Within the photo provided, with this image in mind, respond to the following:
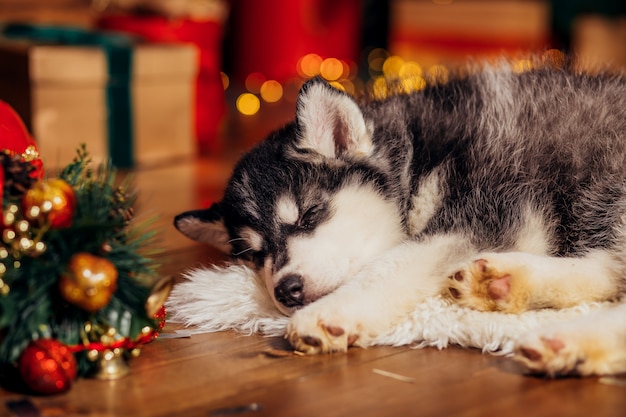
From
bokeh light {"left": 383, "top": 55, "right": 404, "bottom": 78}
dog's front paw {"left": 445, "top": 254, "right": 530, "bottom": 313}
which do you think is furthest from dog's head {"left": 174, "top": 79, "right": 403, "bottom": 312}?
bokeh light {"left": 383, "top": 55, "right": 404, "bottom": 78}

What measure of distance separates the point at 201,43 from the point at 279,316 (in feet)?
10.7

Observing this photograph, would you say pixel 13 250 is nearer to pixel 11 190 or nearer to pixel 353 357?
pixel 11 190

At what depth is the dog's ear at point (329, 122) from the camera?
2133 mm

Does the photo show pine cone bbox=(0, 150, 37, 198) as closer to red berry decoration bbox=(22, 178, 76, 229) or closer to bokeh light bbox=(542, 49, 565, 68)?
red berry decoration bbox=(22, 178, 76, 229)

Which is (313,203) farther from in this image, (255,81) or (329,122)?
(255,81)

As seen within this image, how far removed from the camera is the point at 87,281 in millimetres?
1606

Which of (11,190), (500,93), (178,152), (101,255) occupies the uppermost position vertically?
(500,93)

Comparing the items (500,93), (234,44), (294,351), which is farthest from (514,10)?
(294,351)

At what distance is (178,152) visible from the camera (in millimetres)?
4742

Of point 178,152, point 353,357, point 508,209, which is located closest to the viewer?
point 353,357

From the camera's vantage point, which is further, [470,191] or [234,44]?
[234,44]

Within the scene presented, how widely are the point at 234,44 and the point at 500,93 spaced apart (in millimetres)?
4389

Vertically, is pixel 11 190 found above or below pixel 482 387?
above

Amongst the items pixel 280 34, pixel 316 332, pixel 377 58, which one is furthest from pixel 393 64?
pixel 316 332
